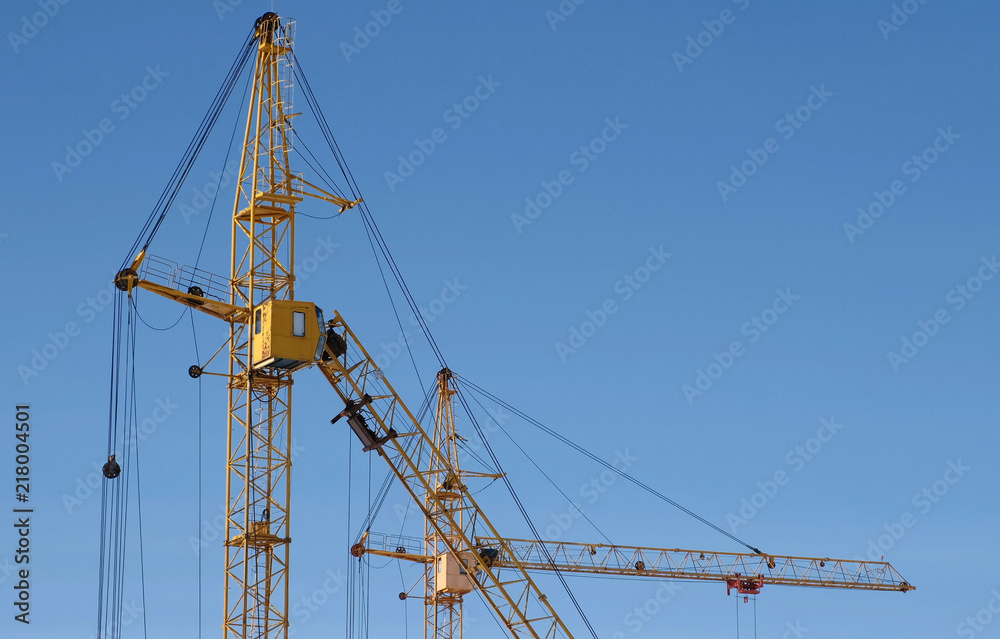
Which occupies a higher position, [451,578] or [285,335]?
[451,578]

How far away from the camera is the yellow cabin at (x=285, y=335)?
76.4 m

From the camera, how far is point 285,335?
76.6m

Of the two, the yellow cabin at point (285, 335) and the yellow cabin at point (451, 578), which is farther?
the yellow cabin at point (451, 578)

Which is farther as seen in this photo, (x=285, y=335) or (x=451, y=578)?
(x=451, y=578)

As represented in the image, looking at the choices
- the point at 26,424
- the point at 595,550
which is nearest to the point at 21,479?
the point at 26,424

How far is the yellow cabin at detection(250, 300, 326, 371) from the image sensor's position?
76375 millimetres

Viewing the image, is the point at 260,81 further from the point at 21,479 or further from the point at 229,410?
the point at 21,479

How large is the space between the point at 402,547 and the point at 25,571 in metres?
49.8

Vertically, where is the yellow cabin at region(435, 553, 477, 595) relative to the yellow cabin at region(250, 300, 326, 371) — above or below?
above

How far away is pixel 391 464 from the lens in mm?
84938

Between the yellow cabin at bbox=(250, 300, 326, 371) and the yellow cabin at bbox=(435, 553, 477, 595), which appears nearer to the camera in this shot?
the yellow cabin at bbox=(250, 300, 326, 371)

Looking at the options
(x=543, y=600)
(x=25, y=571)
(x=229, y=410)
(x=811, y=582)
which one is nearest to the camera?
(x=25, y=571)

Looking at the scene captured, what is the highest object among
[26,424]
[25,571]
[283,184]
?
[283,184]

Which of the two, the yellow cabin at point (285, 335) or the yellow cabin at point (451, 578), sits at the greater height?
the yellow cabin at point (451, 578)
